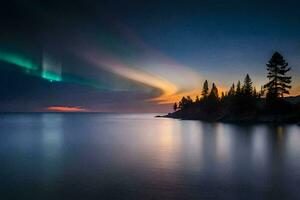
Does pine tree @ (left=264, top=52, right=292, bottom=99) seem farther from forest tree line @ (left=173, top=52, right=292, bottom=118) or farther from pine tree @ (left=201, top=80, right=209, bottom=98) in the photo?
pine tree @ (left=201, top=80, right=209, bottom=98)

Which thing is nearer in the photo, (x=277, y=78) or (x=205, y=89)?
(x=277, y=78)

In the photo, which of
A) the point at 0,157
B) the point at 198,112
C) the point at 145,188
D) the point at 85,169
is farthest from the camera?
the point at 198,112

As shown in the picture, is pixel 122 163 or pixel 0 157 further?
pixel 0 157

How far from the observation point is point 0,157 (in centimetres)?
3466

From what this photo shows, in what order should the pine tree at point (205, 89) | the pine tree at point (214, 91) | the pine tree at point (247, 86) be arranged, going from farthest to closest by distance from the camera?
the pine tree at point (205, 89) → the pine tree at point (214, 91) → the pine tree at point (247, 86)

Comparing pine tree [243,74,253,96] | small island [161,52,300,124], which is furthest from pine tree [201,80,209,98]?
pine tree [243,74,253,96]

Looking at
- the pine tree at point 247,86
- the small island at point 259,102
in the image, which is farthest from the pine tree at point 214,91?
the pine tree at point 247,86

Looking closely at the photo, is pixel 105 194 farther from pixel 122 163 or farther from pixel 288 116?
pixel 288 116

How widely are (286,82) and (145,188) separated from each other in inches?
3366

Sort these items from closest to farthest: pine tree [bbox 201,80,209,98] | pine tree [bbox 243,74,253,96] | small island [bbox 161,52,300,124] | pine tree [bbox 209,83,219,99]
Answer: small island [bbox 161,52,300,124]
pine tree [bbox 243,74,253,96]
pine tree [bbox 209,83,219,99]
pine tree [bbox 201,80,209,98]

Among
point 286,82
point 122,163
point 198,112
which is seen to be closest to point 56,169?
point 122,163

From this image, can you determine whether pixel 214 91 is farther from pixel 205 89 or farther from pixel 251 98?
pixel 251 98

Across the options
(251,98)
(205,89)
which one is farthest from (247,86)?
(205,89)

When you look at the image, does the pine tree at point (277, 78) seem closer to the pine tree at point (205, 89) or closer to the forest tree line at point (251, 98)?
the forest tree line at point (251, 98)
